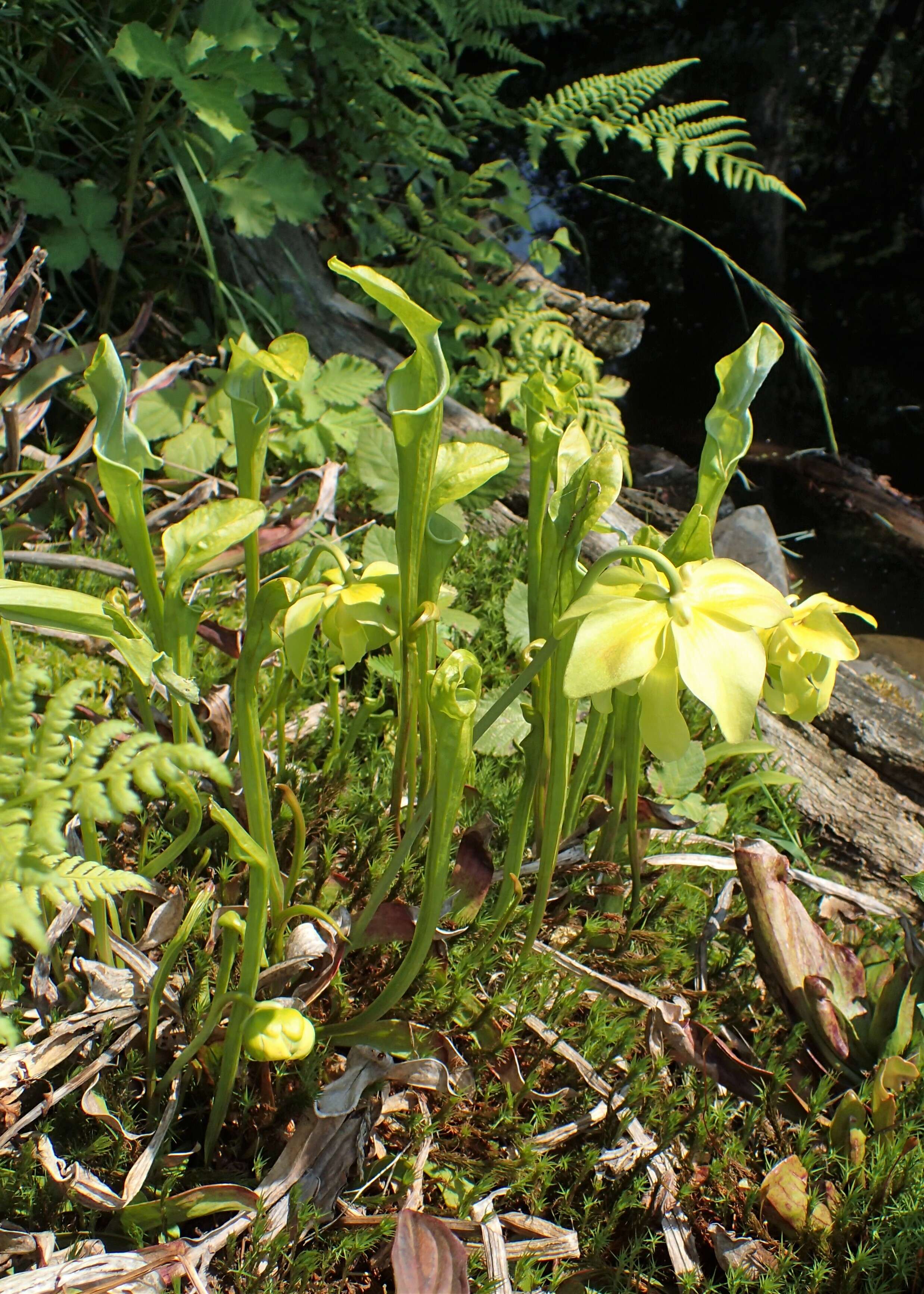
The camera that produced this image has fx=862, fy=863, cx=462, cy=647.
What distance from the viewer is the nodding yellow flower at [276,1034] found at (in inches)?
33.5

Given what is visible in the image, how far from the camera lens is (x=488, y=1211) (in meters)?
1.10

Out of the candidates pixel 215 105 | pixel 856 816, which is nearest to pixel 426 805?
pixel 856 816

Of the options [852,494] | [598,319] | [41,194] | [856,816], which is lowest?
[852,494]

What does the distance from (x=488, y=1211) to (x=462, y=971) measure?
295mm

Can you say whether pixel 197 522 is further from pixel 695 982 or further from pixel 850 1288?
pixel 850 1288

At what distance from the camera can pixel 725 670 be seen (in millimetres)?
843

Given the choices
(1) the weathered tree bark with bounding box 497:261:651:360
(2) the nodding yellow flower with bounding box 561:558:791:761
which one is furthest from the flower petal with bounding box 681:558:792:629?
(1) the weathered tree bark with bounding box 497:261:651:360

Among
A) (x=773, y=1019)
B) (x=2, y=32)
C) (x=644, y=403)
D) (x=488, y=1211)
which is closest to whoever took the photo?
(x=488, y=1211)

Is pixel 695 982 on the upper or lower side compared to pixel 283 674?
lower

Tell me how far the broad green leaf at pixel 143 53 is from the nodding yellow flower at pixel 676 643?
2.05 meters

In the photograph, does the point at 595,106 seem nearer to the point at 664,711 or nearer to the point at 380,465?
the point at 380,465

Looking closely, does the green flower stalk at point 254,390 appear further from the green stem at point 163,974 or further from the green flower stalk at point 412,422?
the green stem at point 163,974

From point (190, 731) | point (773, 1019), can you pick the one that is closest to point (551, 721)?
point (190, 731)

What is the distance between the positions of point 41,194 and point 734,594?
2324mm
